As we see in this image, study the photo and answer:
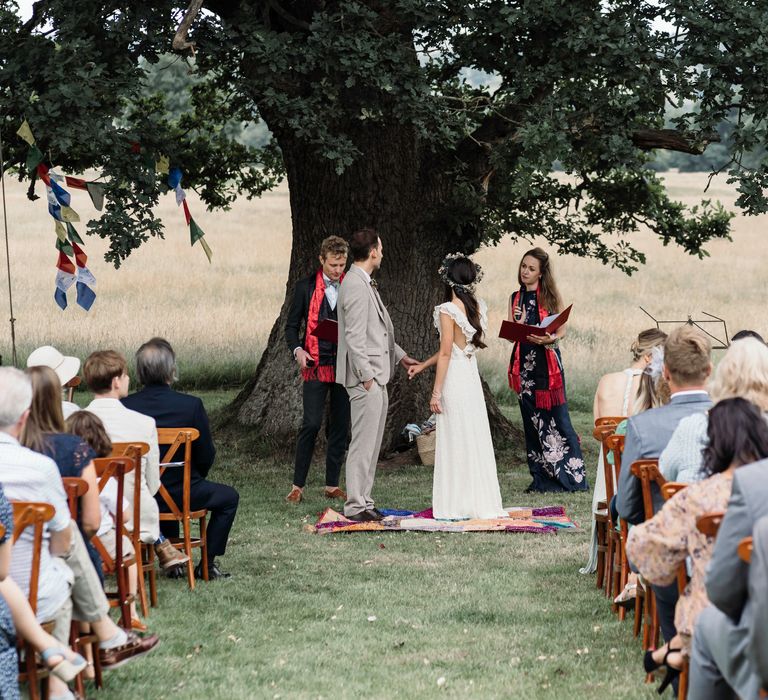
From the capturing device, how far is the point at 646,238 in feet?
122

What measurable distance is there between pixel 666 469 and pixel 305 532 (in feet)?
12.9

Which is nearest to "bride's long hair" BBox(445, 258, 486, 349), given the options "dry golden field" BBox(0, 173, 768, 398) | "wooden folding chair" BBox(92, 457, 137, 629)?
"dry golden field" BBox(0, 173, 768, 398)

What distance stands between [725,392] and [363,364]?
439cm

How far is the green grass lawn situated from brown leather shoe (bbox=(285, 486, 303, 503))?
609 millimetres

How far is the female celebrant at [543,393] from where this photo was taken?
9.77 metres

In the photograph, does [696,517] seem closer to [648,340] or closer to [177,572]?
[648,340]

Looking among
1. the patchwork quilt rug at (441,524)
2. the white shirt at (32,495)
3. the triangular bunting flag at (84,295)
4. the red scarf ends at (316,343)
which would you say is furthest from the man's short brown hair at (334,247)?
the white shirt at (32,495)

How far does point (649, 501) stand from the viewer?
16.1 feet

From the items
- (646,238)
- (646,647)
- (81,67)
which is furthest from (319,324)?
(646,238)

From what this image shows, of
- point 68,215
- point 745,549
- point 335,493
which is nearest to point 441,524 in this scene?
point 335,493

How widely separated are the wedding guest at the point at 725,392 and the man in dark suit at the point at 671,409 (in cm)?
26

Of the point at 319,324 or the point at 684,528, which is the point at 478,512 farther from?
the point at 684,528

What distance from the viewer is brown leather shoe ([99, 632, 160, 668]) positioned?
16.0 feet

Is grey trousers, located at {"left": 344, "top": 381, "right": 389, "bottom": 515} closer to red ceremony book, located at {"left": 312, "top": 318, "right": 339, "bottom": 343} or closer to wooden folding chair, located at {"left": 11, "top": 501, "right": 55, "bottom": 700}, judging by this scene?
red ceremony book, located at {"left": 312, "top": 318, "right": 339, "bottom": 343}
